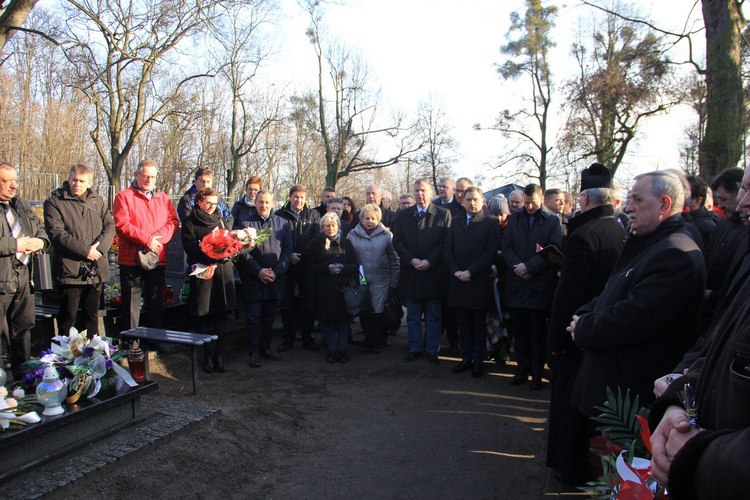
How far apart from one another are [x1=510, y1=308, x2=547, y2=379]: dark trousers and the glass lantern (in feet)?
14.6

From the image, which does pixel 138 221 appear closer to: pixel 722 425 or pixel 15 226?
pixel 15 226

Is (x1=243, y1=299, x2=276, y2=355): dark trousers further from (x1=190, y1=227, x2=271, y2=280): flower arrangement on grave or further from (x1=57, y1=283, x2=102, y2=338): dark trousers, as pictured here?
(x1=57, y1=283, x2=102, y2=338): dark trousers

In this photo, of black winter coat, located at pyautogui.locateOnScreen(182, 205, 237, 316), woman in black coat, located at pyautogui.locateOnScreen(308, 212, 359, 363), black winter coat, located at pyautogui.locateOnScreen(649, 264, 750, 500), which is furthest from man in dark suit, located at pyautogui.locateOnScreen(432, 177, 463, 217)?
black winter coat, located at pyautogui.locateOnScreen(649, 264, 750, 500)

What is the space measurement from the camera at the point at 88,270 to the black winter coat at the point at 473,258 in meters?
3.99

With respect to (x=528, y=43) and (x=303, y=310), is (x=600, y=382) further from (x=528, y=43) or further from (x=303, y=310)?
(x=528, y=43)

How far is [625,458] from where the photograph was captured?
2107mm

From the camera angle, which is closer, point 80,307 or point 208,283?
point 80,307

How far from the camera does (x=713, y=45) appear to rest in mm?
8648

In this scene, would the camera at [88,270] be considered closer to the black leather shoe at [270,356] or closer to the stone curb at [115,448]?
the stone curb at [115,448]

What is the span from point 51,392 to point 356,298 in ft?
12.1

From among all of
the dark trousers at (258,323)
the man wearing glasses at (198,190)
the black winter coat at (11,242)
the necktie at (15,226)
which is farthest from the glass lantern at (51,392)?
the man wearing glasses at (198,190)

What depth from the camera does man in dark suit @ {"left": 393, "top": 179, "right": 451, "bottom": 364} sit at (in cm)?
681

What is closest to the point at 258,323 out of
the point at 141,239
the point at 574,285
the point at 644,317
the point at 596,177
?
the point at 141,239

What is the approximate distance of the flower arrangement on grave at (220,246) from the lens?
19.4ft
